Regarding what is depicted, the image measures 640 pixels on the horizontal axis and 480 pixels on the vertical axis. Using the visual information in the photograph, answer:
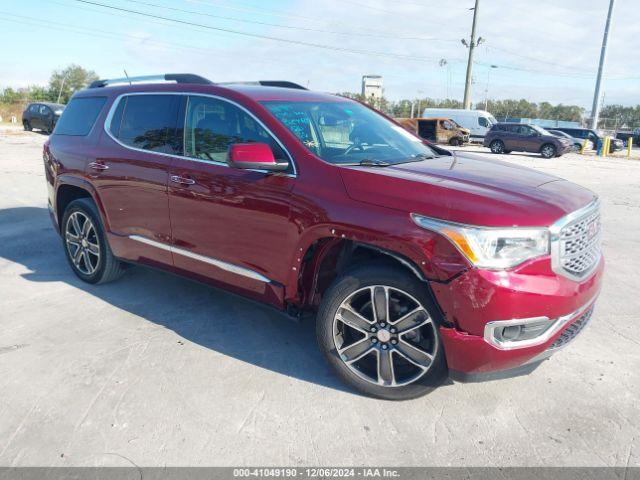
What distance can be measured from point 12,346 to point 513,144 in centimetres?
2701

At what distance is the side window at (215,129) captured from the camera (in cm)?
363

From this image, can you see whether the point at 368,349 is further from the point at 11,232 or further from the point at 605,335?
the point at 11,232

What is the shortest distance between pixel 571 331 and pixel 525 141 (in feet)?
84.7

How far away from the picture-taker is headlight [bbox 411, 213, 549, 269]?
2652mm

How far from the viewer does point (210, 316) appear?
4332 millimetres

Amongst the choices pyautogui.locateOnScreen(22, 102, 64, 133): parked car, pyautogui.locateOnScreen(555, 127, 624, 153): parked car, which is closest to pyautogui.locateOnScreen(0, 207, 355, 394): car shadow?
pyautogui.locateOnScreen(22, 102, 64, 133): parked car

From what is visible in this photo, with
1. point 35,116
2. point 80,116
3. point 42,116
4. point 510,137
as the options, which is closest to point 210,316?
Answer: point 80,116

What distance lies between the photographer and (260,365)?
3.57 meters

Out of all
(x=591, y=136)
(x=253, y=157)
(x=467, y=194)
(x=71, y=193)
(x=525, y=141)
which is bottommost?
(x=591, y=136)

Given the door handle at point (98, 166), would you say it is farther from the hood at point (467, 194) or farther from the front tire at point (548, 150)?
the front tire at point (548, 150)

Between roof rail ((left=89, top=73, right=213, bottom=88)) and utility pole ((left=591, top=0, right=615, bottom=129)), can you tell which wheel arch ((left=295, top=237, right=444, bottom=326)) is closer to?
roof rail ((left=89, top=73, right=213, bottom=88))

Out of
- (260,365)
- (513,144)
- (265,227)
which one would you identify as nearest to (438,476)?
(260,365)

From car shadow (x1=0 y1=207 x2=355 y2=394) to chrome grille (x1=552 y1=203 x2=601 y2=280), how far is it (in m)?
1.51

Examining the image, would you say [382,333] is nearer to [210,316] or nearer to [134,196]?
[210,316]
